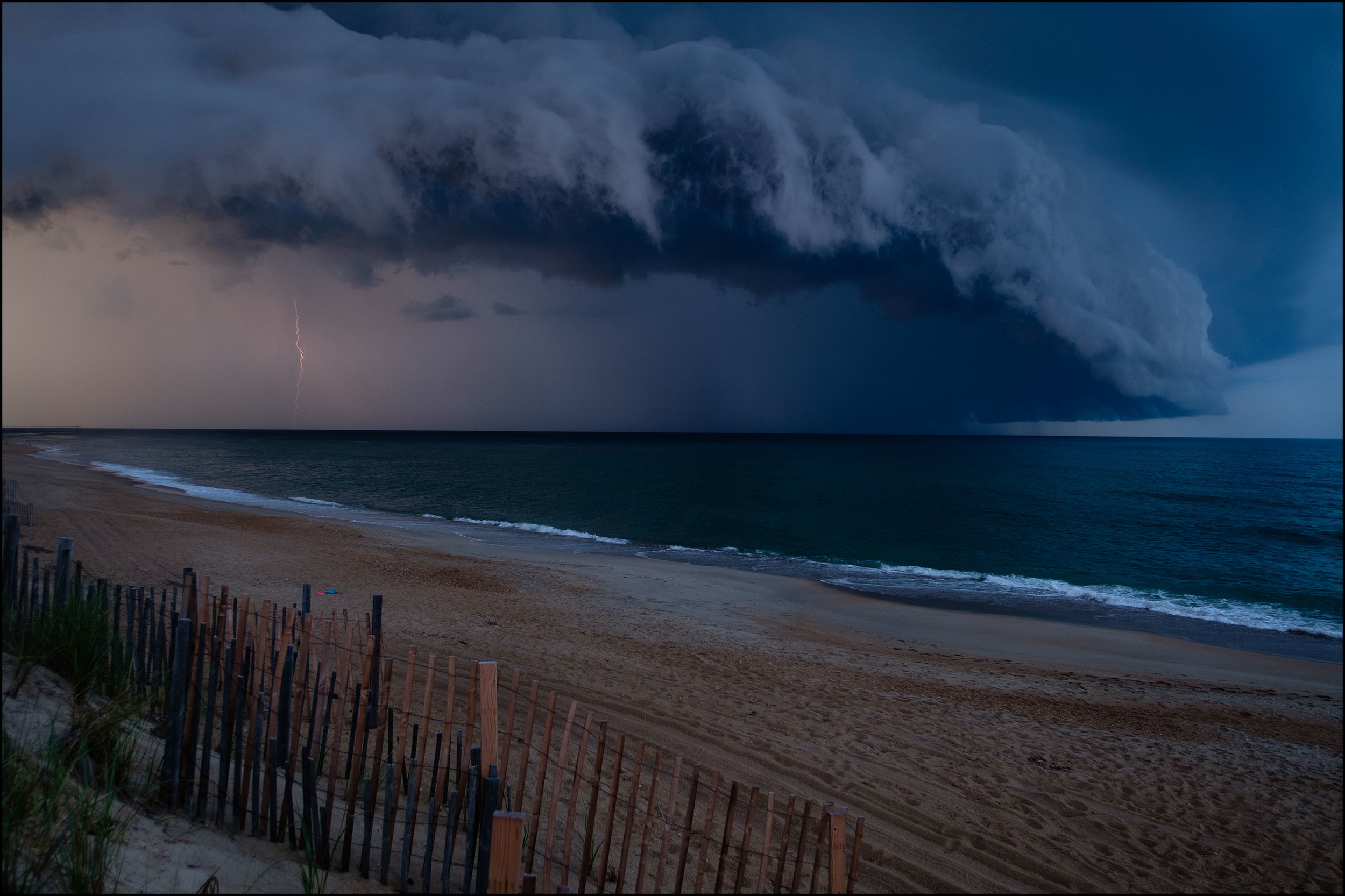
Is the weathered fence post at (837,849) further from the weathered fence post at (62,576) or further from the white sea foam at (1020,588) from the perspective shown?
the white sea foam at (1020,588)

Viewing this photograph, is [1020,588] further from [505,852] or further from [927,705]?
[505,852]

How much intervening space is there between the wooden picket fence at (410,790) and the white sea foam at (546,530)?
845 inches

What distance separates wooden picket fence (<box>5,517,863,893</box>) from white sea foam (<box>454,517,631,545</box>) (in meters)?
21.5

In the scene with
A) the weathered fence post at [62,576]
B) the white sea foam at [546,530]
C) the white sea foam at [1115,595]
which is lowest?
the white sea foam at [1115,595]

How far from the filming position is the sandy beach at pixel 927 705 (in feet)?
18.8

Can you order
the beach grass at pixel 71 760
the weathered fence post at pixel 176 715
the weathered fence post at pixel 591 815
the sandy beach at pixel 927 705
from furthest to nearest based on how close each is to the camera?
1. the sandy beach at pixel 927 705
2. the weathered fence post at pixel 176 715
3. the weathered fence post at pixel 591 815
4. the beach grass at pixel 71 760

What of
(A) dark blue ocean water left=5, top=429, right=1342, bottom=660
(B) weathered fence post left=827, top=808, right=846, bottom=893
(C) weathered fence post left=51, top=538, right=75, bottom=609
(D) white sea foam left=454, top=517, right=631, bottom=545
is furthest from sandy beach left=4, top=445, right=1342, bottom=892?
(D) white sea foam left=454, top=517, right=631, bottom=545

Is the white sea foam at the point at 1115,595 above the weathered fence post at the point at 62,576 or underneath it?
underneath

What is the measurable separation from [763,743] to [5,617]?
6885mm

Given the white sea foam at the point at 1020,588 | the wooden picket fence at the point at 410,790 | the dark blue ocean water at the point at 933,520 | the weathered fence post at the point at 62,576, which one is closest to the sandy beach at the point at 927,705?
the wooden picket fence at the point at 410,790

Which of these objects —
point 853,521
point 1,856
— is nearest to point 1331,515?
point 853,521

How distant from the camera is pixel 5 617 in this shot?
5609 mm

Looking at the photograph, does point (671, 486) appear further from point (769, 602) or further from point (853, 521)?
point (769, 602)

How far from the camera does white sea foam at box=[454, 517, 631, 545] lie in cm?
2808
